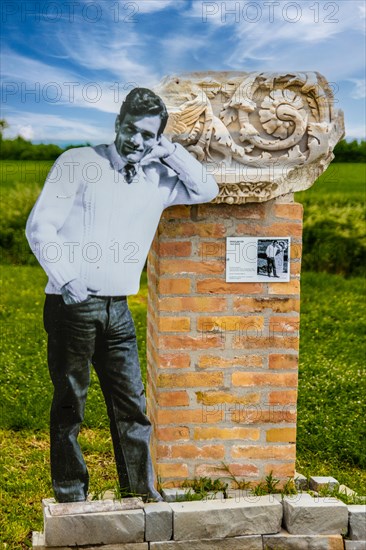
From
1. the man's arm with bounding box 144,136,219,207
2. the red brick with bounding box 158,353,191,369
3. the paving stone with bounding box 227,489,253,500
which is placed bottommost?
the paving stone with bounding box 227,489,253,500

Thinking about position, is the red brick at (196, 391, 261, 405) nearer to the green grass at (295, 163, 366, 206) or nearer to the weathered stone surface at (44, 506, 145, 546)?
the weathered stone surface at (44, 506, 145, 546)

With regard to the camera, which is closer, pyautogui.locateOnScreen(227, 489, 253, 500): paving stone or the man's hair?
the man's hair

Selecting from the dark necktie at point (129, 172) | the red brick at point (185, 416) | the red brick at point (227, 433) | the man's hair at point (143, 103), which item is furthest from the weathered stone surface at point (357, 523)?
the man's hair at point (143, 103)

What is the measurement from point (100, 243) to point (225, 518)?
4.82ft

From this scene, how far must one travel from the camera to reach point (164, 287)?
3.86 metres

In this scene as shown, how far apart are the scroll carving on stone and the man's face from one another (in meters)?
0.10

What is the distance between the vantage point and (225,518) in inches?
150

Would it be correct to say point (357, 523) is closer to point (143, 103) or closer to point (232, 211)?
point (232, 211)

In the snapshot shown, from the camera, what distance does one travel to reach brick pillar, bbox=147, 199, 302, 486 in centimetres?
387

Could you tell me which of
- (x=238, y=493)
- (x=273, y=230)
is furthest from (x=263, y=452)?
(x=273, y=230)

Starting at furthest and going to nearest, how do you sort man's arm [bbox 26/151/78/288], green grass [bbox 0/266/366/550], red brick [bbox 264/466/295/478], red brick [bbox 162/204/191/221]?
green grass [bbox 0/266/366/550]
red brick [bbox 264/466/295/478]
red brick [bbox 162/204/191/221]
man's arm [bbox 26/151/78/288]

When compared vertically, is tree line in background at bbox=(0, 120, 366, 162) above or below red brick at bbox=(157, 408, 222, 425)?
above

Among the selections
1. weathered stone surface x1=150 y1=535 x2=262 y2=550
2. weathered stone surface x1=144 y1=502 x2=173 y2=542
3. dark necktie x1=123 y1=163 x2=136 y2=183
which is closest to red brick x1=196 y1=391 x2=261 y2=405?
weathered stone surface x1=144 y1=502 x2=173 y2=542

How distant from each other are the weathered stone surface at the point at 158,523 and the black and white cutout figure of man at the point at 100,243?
0.35m
